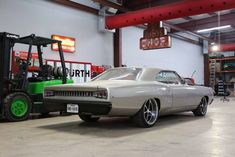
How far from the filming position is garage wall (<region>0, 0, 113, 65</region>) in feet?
28.3

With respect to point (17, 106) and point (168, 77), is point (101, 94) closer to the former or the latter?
Result: point (168, 77)

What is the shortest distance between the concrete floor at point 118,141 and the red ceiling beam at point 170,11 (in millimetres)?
5037

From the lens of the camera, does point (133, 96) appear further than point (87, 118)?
No

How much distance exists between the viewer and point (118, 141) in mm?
3617

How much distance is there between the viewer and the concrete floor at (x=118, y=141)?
3.02m

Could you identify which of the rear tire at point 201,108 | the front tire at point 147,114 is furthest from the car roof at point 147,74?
the rear tire at point 201,108

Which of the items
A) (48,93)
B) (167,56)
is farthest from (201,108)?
(167,56)

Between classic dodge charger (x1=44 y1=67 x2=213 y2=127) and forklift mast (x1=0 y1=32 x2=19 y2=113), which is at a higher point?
forklift mast (x1=0 y1=32 x2=19 y2=113)

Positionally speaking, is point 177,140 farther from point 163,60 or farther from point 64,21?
point 163,60

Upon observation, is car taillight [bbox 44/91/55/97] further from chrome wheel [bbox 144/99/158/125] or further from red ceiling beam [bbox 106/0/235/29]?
red ceiling beam [bbox 106/0/235/29]

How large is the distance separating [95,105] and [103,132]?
0.50 meters

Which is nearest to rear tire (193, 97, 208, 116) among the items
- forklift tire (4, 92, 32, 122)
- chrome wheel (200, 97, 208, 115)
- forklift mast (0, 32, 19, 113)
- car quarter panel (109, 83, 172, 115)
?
chrome wheel (200, 97, 208, 115)

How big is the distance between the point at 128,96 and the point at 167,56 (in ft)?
42.3

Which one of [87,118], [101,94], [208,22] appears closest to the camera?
[101,94]
